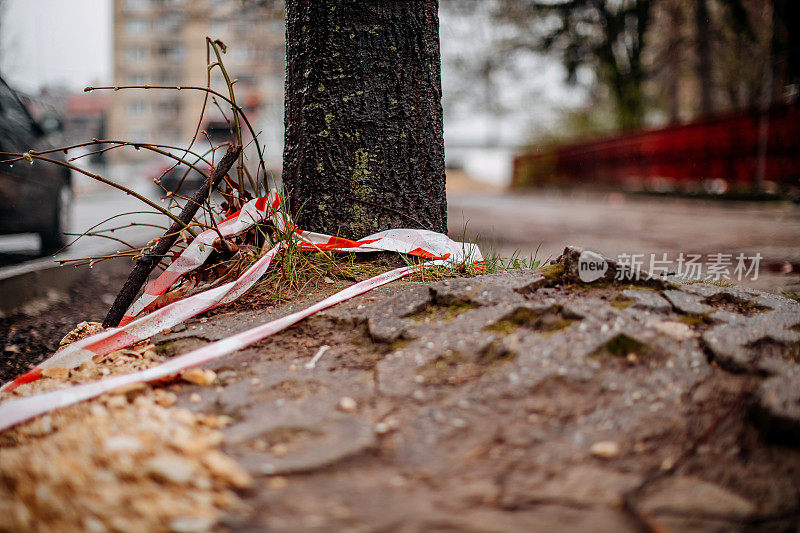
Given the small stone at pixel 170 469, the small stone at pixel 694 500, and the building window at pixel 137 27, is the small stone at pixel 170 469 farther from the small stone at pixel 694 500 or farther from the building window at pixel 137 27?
the building window at pixel 137 27

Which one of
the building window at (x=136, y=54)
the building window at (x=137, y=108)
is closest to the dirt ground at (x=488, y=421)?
the building window at (x=137, y=108)

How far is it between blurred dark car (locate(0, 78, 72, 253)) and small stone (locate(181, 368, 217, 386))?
3932mm

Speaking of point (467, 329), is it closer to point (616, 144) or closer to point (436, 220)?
point (436, 220)

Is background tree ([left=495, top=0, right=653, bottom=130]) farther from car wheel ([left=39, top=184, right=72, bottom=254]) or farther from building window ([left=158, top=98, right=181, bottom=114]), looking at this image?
building window ([left=158, top=98, right=181, bottom=114])

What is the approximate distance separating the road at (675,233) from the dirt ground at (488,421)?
4.29ft

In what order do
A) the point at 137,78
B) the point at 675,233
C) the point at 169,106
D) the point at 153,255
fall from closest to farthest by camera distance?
the point at 153,255 → the point at 675,233 → the point at 169,106 → the point at 137,78

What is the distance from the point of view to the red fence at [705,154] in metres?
10.2

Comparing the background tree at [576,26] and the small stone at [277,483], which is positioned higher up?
the background tree at [576,26]

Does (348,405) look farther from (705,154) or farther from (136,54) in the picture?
(136,54)

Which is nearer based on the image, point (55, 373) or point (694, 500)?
point (694, 500)

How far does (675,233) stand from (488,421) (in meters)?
6.15

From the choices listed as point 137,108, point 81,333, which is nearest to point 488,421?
point 81,333

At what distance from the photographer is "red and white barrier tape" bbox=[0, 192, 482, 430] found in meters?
1.74

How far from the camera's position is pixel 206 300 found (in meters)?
2.47
